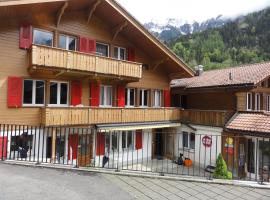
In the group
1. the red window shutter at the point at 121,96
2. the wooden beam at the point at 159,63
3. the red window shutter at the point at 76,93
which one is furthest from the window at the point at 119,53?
the red window shutter at the point at 76,93

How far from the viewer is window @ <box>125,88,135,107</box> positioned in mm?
20812

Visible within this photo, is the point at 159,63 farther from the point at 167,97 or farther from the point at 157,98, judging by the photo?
the point at 167,97

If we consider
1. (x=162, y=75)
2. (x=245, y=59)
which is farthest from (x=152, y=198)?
(x=245, y=59)

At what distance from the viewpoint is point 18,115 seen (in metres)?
14.8

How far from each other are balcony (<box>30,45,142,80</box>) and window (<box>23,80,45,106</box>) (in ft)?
4.15

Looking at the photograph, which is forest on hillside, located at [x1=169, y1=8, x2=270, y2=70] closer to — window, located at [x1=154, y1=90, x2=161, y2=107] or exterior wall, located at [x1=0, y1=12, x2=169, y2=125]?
window, located at [x1=154, y1=90, x2=161, y2=107]

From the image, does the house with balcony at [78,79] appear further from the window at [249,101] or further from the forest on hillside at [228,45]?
the forest on hillside at [228,45]

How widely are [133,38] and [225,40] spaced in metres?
85.6

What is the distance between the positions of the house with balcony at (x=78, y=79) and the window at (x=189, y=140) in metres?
1.16

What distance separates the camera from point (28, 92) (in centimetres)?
1536

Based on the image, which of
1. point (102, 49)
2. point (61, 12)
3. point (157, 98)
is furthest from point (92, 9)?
point (157, 98)

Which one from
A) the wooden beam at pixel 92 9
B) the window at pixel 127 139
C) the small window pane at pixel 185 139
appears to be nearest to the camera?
the wooden beam at pixel 92 9

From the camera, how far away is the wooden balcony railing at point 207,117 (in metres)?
19.0

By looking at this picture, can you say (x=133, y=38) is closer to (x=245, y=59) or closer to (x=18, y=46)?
(x=18, y=46)
